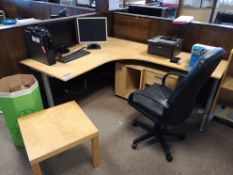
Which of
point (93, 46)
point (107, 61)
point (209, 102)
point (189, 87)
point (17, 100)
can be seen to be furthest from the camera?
point (93, 46)

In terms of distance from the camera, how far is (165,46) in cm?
217

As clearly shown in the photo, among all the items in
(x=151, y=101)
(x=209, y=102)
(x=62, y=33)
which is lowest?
(x=209, y=102)

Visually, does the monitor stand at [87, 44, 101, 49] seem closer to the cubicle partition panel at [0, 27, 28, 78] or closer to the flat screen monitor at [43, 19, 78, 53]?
the flat screen monitor at [43, 19, 78, 53]

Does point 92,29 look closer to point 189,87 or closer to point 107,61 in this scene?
point 107,61

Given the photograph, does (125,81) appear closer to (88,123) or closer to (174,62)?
(174,62)

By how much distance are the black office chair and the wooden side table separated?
515 millimetres

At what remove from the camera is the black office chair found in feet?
4.14

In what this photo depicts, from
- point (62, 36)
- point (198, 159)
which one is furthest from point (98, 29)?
point (198, 159)

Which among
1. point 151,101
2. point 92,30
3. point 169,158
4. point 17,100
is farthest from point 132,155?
point 92,30

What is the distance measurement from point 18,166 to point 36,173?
1.59 ft

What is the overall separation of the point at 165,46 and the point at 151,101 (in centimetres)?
77

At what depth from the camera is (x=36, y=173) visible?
1.36 meters

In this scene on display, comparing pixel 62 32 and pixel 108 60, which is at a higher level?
pixel 62 32

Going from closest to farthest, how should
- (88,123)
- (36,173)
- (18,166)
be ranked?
1. (36,173)
2. (88,123)
3. (18,166)
